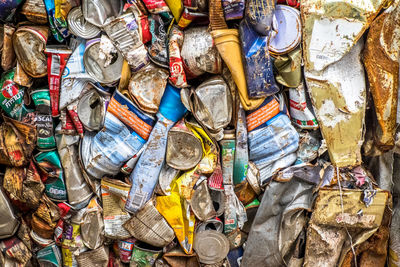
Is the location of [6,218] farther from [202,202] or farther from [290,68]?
[290,68]

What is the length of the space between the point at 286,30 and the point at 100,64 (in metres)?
0.86

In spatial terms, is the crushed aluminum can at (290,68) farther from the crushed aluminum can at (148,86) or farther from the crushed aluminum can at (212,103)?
the crushed aluminum can at (148,86)

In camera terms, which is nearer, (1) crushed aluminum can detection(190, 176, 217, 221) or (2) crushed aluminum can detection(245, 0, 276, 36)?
(2) crushed aluminum can detection(245, 0, 276, 36)

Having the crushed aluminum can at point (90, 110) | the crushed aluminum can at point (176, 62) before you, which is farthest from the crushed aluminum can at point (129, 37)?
the crushed aluminum can at point (90, 110)

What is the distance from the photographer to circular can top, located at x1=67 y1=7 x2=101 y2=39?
1.83 m

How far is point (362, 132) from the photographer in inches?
70.2

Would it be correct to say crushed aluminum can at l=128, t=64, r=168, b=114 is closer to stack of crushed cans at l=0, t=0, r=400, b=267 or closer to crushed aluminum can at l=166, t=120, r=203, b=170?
stack of crushed cans at l=0, t=0, r=400, b=267

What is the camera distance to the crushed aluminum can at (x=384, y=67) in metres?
1.68

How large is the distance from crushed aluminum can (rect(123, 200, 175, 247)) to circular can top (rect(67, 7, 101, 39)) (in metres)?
0.82

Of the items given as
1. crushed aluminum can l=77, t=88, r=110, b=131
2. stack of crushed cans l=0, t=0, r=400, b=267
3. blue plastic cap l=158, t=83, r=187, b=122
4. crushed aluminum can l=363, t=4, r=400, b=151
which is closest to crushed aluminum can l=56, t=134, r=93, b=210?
stack of crushed cans l=0, t=0, r=400, b=267

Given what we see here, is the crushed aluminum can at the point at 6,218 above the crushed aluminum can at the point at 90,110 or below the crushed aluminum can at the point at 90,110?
below

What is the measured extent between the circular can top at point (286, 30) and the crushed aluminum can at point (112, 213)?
995 millimetres

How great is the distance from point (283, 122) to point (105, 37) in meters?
0.90

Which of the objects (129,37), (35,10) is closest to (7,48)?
(35,10)
